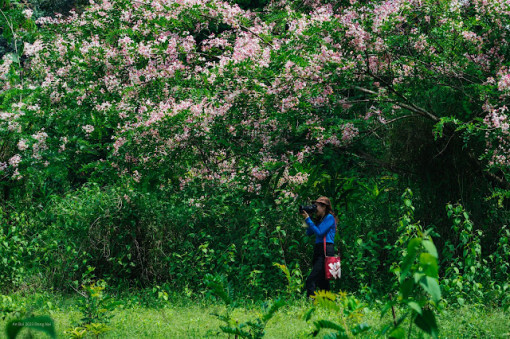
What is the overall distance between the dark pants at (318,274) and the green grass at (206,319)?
0.33 m

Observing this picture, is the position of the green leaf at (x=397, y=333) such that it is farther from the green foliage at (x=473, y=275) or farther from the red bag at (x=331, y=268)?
the red bag at (x=331, y=268)

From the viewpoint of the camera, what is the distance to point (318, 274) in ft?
23.4

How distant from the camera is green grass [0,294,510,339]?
522cm

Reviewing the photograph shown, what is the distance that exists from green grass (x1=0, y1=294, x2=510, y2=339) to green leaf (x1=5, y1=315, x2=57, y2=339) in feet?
9.42

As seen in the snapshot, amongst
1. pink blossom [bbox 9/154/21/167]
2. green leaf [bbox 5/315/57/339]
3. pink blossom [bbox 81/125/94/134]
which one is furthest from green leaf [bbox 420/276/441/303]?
pink blossom [bbox 9/154/21/167]

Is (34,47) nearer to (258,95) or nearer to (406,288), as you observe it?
(258,95)

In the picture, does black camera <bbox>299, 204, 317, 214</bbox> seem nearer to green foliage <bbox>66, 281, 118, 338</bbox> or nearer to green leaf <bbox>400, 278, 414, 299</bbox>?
green foliage <bbox>66, 281, 118, 338</bbox>

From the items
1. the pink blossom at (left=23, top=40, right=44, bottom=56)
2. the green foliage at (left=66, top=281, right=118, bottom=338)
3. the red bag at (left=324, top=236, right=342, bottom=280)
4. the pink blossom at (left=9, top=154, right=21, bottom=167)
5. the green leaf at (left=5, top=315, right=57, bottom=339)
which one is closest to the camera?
the green leaf at (left=5, top=315, right=57, bottom=339)

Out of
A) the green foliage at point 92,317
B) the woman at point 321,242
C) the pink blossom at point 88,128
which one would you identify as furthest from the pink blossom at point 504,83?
the pink blossom at point 88,128

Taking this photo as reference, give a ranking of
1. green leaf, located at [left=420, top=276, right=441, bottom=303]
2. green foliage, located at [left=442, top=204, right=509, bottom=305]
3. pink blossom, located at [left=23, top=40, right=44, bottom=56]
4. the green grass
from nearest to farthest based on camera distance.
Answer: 1. green leaf, located at [left=420, top=276, right=441, bottom=303]
2. the green grass
3. green foliage, located at [left=442, top=204, right=509, bottom=305]
4. pink blossom, located at [left=23, top=40, right=44, bottom=56]

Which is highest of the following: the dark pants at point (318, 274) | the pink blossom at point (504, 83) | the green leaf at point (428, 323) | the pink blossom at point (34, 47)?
the pink blossom at point (504, 83)

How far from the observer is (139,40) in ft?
34.6

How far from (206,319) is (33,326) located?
4.72 meters

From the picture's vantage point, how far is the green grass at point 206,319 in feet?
17.1
